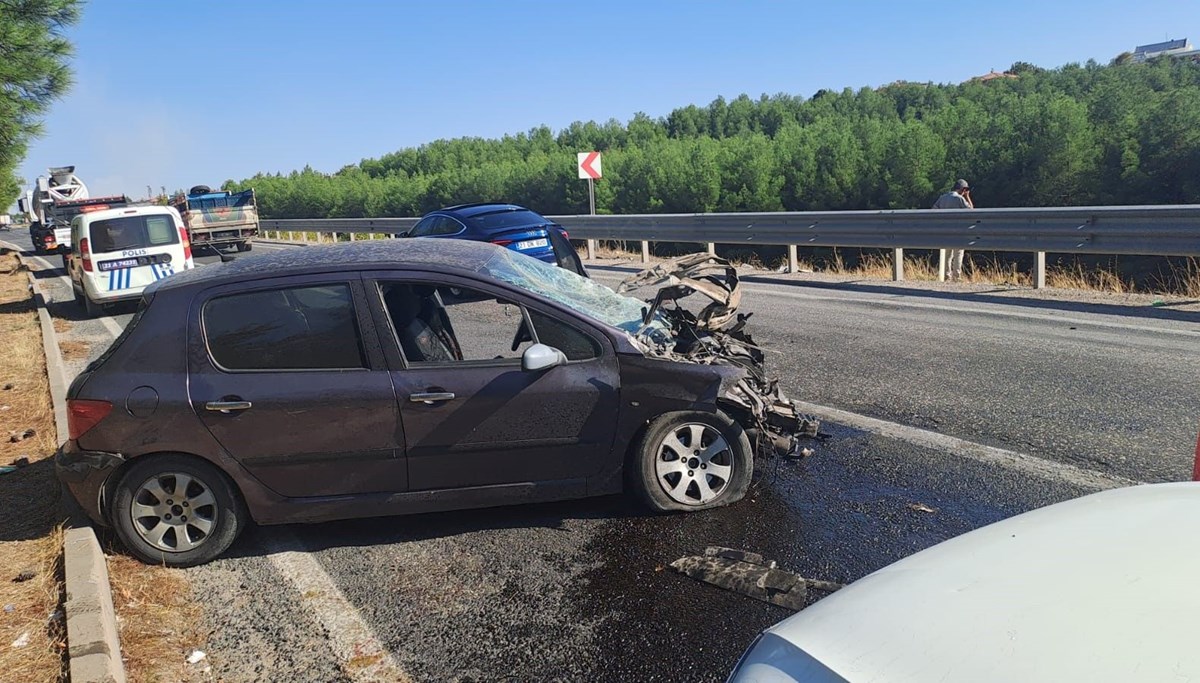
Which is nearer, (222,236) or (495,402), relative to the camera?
(495,402)

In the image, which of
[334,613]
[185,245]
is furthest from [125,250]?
[334,613]

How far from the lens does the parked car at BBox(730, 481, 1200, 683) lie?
67.4 inches

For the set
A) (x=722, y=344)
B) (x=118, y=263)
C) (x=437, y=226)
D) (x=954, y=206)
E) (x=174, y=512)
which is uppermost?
(x=437, y=226)

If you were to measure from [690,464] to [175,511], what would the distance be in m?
2.65

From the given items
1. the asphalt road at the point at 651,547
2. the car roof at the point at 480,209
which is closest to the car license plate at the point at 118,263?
the car roof at the point at 480,209

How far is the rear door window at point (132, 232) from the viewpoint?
14.3 metres

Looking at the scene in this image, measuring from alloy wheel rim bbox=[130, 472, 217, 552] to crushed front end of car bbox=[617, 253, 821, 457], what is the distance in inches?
93.1

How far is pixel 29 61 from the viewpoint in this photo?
1125 cm

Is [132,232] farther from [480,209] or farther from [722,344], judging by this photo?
[722,344]

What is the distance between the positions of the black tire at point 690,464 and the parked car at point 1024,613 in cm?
225

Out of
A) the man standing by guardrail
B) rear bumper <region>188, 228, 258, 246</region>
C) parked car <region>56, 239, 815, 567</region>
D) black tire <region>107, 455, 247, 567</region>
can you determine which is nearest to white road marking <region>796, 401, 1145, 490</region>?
parked car <region>56, 239, 815, 567</region>

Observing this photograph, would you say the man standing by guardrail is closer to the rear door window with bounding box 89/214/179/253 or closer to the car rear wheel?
the rear door window with bounding box 89/214/179/253

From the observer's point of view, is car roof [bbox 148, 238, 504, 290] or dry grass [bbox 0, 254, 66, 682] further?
car roof [bbox 148, 238, 504, 290]

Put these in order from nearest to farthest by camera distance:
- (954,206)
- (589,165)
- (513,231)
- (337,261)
→ (337,261) < (513,231) < (954,206) < (589,165)
